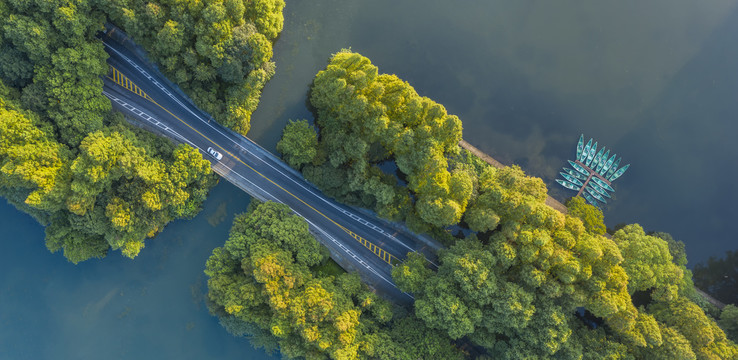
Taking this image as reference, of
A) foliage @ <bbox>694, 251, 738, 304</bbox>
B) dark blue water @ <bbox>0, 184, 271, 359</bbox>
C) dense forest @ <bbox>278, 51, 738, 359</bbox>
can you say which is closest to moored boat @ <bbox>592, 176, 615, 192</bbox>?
dense forest @ <bbox>278, 51, 738, 359</bbox>

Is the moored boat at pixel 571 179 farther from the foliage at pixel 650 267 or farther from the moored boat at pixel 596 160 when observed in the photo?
the foliage at pixel 650 267

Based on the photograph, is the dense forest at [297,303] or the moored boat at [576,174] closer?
the dense forest at [297,303]

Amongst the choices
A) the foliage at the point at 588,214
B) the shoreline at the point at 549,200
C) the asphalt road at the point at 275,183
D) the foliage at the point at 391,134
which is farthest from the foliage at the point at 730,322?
the asphalt road at the point at 275,183

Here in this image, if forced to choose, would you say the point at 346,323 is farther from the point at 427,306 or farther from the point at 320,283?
the point at 427,306

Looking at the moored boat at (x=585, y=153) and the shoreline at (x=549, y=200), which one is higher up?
the moored boat at (x=585, y=153)

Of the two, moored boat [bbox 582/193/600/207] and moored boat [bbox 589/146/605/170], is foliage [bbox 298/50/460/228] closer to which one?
moored boat [bbox 582/193/600/207]

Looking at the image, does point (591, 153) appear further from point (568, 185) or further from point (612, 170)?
point (568, 185)
